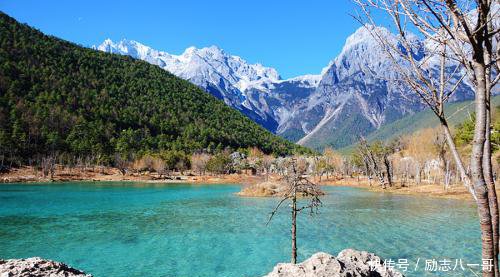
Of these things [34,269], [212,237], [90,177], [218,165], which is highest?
[218,165]

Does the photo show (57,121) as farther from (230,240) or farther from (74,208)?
(230,240)

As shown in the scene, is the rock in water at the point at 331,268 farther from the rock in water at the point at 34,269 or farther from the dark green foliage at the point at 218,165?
the dark green foliage at the point at 218,165

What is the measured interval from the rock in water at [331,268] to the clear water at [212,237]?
44.7 feet

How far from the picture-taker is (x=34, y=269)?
20.9 ft

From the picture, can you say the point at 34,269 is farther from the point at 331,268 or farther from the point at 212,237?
the point at 212,237

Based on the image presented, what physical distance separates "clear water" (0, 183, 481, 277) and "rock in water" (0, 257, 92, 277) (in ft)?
49.8

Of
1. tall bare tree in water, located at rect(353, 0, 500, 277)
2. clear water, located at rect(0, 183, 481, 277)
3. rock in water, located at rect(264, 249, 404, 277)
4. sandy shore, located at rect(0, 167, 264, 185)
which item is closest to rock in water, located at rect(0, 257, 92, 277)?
rock in water, located at rect(264, 249, 404, 277)

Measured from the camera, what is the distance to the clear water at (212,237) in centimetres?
2364

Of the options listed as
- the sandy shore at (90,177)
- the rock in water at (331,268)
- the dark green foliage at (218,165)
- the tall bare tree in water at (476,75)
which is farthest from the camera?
the dark green foliage at (218,165)

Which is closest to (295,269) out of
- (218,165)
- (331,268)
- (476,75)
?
(331,268)

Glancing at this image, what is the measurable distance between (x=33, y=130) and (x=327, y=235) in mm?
170313

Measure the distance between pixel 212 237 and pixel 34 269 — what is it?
26.6m

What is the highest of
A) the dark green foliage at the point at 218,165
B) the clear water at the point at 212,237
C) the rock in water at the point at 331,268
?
the dark green foliage at the point at 218,165

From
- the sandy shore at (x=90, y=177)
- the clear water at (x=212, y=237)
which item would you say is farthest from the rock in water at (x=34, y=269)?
the sandy shore at (x=90, y=177)
